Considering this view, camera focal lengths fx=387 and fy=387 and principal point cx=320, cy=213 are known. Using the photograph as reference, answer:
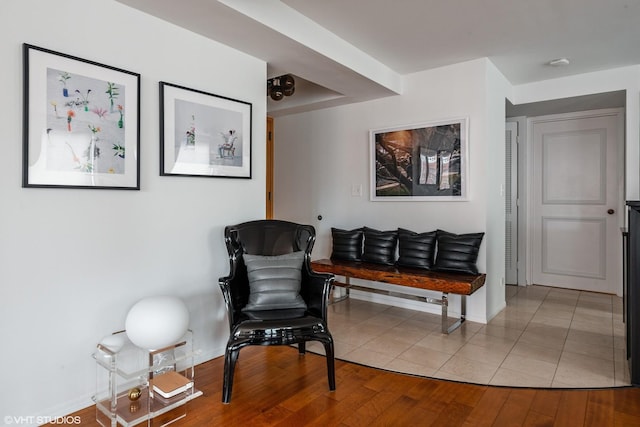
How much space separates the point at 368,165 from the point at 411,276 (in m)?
1.46

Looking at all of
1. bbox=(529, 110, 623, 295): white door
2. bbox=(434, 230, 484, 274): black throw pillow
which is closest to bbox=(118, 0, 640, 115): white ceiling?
bbox=(529, 110, 623, 295): white door

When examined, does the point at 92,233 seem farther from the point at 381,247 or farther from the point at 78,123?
the point at 381,247

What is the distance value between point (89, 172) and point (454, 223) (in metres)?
3.06

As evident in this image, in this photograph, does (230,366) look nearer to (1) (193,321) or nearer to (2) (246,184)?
(1) (193,321)

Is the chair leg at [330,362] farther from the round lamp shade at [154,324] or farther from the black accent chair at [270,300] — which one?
the round lamp shade at [154,324]

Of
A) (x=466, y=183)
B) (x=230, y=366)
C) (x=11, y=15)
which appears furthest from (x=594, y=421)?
(x=11, y=15)

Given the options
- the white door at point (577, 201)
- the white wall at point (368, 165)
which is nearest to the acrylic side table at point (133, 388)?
→ the white wall at point (368, 165)

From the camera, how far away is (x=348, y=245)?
4.12 metres

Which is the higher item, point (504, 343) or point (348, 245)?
point (348, 245)

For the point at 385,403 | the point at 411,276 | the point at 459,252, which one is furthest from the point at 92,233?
the point at 459,252

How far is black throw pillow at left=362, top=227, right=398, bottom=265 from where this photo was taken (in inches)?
153

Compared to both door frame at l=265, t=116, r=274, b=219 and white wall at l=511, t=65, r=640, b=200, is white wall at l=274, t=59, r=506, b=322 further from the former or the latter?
white wall at l=511, t=65, r=640, b=200

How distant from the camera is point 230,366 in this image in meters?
2.14

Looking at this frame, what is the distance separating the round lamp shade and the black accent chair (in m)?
0.31
